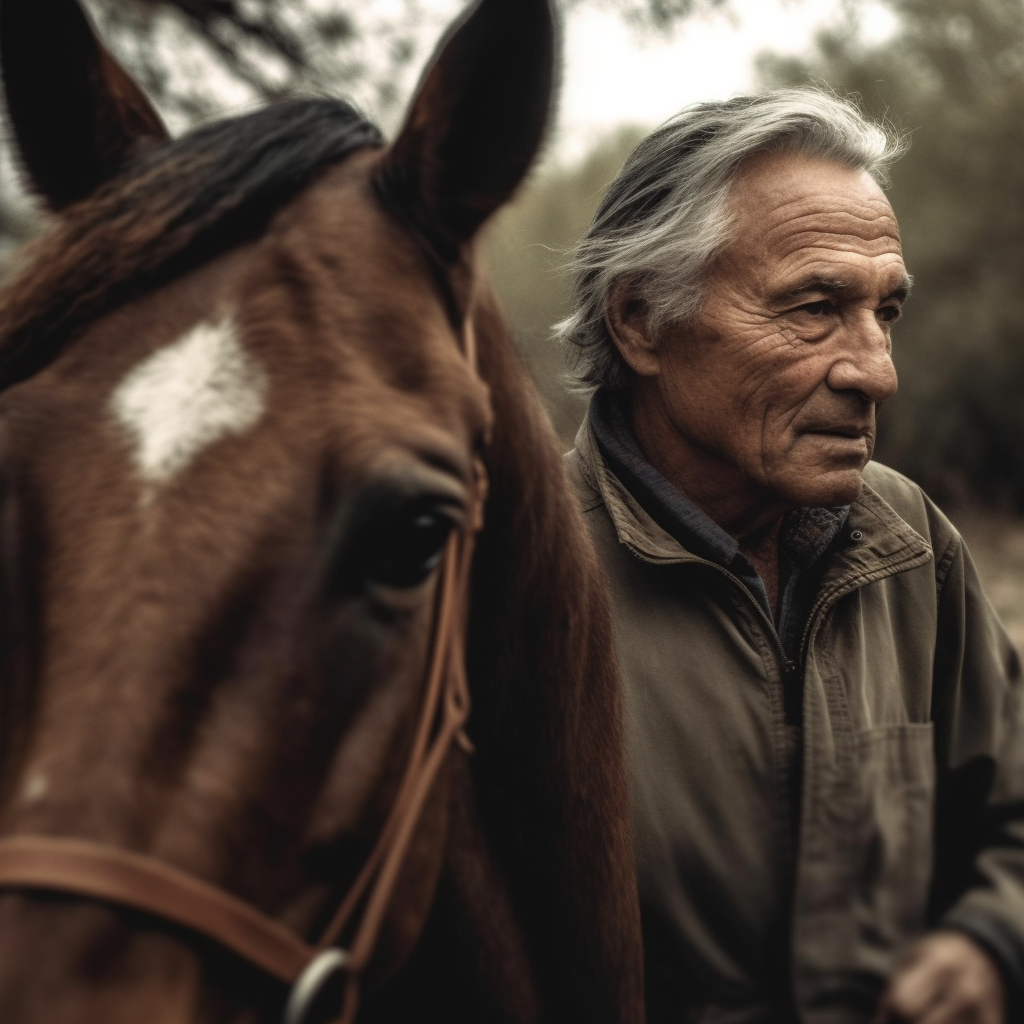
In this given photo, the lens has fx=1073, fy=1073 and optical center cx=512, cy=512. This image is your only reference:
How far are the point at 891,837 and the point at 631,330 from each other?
1.43m

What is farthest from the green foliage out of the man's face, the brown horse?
the man's face

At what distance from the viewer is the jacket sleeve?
63.7 inches

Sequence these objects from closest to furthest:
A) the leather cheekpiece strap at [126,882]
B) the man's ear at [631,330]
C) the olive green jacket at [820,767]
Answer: the leather cheekpiece strap at [126,882] < the olive green jacket at [820,767] < the man's ear at [631,330]

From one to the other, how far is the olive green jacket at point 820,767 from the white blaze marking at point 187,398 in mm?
1181

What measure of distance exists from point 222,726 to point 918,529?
5.92 ft

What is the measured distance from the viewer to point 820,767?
1.98 m

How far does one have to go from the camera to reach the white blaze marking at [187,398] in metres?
A: 1.24

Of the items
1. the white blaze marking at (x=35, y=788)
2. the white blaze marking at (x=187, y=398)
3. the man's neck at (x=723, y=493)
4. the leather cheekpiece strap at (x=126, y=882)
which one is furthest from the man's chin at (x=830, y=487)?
the white blaze marking at (x=35, y=788)

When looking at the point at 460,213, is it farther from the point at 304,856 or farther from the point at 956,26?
the point at 956,26

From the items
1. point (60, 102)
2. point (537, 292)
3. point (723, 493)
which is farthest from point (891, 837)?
point (537, 292)

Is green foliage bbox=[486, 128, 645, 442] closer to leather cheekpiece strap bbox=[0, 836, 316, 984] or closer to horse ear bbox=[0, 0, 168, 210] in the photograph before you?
horse ear bbox=[0, 0, 168, 210]

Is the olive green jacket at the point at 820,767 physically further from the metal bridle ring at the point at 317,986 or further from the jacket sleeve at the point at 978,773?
the metal bridle ring at the point at 317,986

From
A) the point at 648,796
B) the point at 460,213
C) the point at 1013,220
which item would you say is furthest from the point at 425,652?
the point at 1013,220

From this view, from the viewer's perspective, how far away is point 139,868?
1.11 meters
